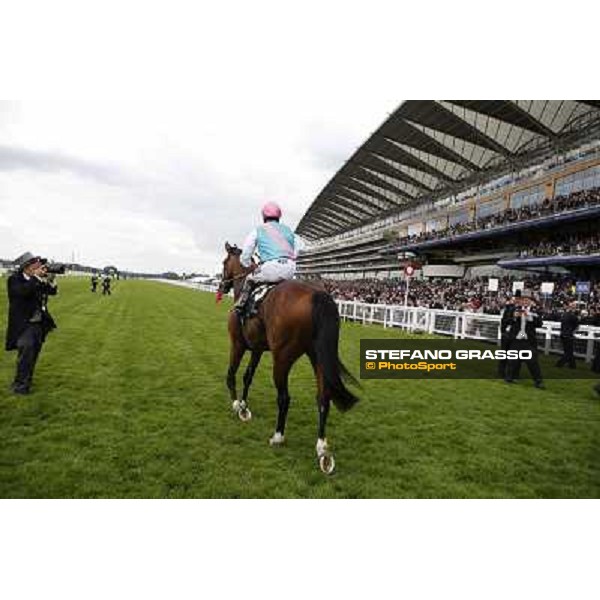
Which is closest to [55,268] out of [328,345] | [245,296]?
[245,296]

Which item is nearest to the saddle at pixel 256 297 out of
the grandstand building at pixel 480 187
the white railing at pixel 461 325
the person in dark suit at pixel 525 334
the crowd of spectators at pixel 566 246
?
the person in dark suit at pixel 525 334

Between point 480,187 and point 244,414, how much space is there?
125 feet

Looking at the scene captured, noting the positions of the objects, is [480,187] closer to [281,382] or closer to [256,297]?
[256,297]

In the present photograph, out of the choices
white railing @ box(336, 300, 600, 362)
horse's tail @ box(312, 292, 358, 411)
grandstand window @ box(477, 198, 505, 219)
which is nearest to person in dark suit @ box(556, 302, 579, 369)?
white railing @ box(336, 300, 600, 362)

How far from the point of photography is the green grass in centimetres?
351

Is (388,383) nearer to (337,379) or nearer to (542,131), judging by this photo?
(337,379)

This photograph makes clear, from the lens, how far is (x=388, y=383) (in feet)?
25.0

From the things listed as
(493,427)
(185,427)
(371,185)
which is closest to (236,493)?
(185,427)

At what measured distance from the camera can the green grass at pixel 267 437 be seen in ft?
11.5

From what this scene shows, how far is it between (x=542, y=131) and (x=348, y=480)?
32.7m

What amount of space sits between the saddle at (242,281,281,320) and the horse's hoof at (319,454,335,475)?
162 cm

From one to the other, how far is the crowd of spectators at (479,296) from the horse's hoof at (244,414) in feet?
34.4

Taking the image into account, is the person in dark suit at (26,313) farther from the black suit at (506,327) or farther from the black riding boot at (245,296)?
the black suit at (506,327)

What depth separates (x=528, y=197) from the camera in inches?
1259
